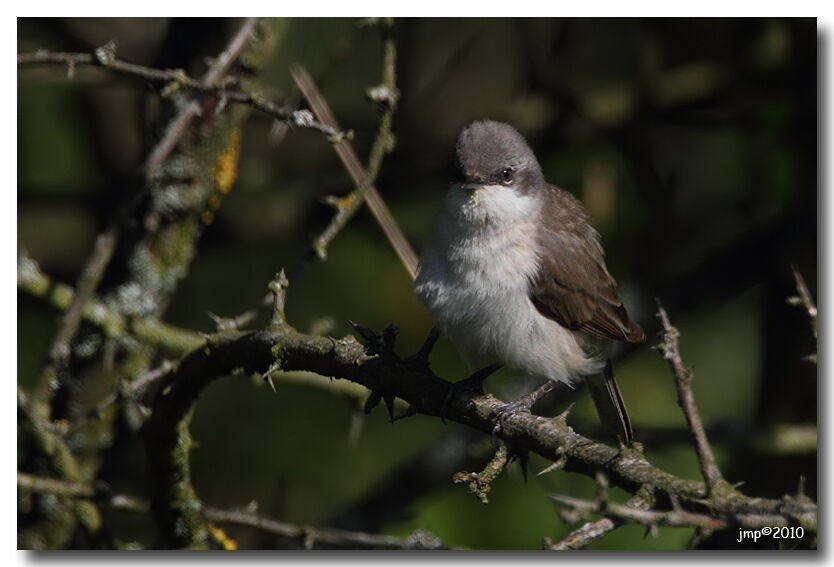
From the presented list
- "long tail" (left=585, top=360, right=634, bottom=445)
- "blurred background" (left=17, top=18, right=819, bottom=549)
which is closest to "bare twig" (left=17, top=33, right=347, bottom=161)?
"blurred background" (left=17, top=18, right=819, bottom=549)

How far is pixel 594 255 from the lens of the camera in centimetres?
266

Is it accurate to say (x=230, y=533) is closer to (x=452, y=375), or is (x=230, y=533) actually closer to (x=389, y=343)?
(x=452, y=375)

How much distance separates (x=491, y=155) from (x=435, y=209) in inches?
43.5

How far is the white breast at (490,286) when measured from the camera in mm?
2293

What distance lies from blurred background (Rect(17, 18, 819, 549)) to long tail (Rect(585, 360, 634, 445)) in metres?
0.19

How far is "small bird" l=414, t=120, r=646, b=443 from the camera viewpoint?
2.30 m

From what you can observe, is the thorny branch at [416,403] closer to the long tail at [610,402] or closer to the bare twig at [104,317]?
the bare twig at [104,317]

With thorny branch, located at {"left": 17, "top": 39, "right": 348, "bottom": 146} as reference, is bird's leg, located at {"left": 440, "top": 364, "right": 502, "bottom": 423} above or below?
below

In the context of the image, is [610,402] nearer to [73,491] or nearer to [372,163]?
[372,163]

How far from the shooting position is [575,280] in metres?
2.49

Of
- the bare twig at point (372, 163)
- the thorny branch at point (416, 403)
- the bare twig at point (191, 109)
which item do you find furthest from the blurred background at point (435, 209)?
the thorny branch at point (416, 403)

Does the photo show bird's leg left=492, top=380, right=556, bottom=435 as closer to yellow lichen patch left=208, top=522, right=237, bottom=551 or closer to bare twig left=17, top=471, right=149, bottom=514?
yellow lichen patch left=208, top=522, right=237, bottom=551
